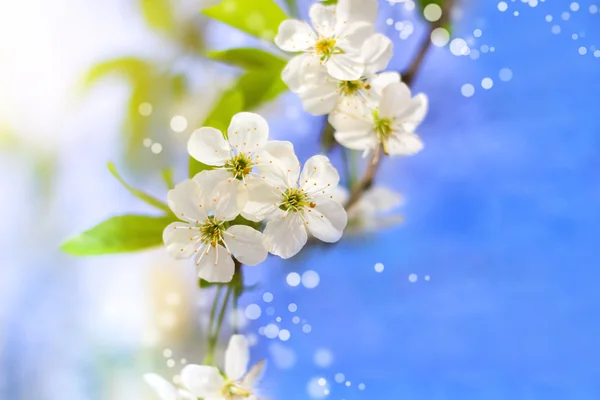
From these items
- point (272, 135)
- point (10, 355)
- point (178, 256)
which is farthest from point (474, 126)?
point (10, 355)

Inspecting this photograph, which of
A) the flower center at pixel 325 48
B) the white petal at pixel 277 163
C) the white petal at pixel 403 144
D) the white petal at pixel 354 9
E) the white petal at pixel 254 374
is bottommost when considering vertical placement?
the white petal at pixel 254 374

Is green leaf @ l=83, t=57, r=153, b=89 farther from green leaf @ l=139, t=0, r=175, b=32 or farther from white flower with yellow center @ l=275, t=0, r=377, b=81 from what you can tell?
white flower with yellow center @ l=275, t=0, r=377, b=81

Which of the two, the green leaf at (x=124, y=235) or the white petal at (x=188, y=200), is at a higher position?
the white petal at (x=188, y=200)

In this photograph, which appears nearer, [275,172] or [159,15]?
[275,172]

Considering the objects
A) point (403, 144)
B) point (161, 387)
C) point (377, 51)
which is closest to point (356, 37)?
point (377, 51)

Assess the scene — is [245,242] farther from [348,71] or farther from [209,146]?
[348,71]

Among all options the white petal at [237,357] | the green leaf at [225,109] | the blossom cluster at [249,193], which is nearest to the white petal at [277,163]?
the blossom cluster at [249,193]

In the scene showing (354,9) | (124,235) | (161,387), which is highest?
(354,9)

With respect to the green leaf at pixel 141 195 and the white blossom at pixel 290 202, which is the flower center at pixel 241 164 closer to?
the white blossom at pixel 290 202
